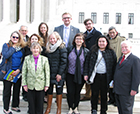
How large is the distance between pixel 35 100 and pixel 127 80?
83.1 inches

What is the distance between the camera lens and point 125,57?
3.40 metres

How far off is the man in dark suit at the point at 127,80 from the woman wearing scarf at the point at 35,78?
1.60 m

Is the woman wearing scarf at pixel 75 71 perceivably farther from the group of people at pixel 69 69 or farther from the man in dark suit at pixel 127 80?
the man in dark suit at pixel 127 80

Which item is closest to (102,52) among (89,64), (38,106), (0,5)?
(89,64)

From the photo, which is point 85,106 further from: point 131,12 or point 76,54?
point 131,12

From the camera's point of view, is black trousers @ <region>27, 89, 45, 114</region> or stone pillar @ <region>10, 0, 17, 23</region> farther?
stone pillar @ <region>10, 0, 17, 23</region>

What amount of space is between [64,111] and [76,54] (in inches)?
69.3

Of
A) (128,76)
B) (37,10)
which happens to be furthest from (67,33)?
(37,10)

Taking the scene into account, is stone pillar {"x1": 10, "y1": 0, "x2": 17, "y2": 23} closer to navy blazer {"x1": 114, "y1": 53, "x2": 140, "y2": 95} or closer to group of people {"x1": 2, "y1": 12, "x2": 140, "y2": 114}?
group of people {"x1": 2, "y1": 12, "x2": 140, "y2": 114}

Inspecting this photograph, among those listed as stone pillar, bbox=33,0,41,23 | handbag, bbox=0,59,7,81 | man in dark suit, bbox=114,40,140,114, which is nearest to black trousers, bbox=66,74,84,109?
man in dark suit, bbox=114,40,140,114

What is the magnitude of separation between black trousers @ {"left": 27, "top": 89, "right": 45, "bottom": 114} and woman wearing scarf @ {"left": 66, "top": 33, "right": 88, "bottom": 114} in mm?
751

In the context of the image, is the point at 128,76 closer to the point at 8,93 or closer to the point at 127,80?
the point at 127,80

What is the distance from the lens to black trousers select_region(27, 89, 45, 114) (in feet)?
12.0

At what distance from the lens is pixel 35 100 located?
3719mm
